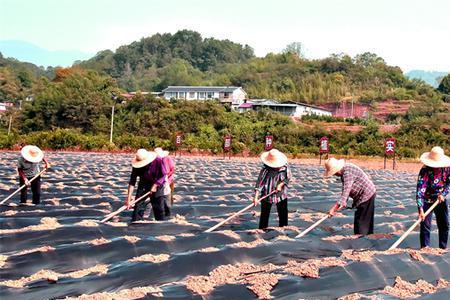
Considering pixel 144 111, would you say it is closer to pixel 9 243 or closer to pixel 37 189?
pixel 37 189

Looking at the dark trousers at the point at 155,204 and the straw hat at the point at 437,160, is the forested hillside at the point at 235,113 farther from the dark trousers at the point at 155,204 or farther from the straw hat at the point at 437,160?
the straw hat at the point at 437,160

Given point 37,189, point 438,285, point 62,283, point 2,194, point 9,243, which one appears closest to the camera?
point 62,283

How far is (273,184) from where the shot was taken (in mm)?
7367

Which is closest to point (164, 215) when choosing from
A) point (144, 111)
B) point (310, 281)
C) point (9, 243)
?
point (9, 243)

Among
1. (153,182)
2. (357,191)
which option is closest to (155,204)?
(153,182)

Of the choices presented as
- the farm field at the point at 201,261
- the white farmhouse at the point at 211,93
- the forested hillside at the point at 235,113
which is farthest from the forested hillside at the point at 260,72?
the farm field at the point at 201,261

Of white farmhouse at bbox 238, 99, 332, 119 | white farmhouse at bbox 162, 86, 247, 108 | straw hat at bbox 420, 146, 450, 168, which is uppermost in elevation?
white farmhouse at bbox 162, 86, 247, 108

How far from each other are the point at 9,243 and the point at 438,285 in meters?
4.36

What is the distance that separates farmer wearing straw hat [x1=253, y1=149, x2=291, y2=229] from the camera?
7305 mm

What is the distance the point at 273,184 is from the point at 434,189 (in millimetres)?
2053

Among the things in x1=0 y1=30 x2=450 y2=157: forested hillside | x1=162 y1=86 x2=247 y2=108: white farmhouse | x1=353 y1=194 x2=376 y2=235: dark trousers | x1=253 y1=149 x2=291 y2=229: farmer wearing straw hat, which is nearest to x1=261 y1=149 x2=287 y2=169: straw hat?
x1=253 y1=149 x2=291 y2=229: farmer wearing straw hat

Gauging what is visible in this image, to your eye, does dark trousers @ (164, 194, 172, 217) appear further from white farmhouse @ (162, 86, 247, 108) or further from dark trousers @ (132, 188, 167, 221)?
white farmhouse @ (162, 86, 247, 108)

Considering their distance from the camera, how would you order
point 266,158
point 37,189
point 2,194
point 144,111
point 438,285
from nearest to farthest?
point 438,285 < point 266,158 < point 37,189 < point 2,194 < point 144,111

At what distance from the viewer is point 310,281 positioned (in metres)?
4.54
